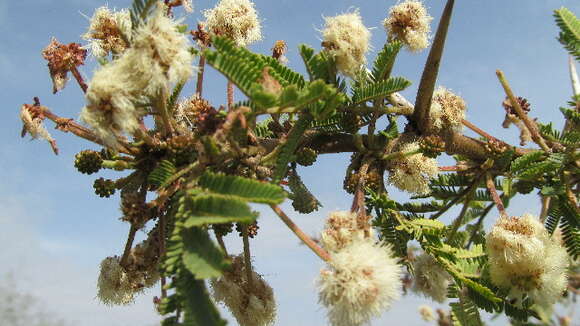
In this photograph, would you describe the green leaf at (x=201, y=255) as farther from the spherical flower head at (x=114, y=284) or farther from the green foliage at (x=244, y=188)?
the spherical flower head at (x=114, y=284)

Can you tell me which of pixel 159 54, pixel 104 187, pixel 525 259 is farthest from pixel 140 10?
pixel 525 259

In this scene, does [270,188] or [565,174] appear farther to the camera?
[565,174]

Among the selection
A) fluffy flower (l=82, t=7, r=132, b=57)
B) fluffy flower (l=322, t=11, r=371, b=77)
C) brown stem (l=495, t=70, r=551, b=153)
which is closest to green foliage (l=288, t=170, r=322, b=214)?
fluffy flower (l=322, t=11, r=371, b=77)

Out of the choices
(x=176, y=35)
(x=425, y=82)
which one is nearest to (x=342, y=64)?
(x=425, y=82)

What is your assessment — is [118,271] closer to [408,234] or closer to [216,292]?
[216,292]

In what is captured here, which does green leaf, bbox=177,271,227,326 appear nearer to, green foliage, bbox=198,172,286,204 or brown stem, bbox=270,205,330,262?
green foliage, bbox=198,172,286,204

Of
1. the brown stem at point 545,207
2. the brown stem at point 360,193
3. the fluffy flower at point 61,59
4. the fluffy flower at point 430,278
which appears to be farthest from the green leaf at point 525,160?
the fluffy flower at point 61,59

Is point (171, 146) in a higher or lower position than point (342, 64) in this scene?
lower
